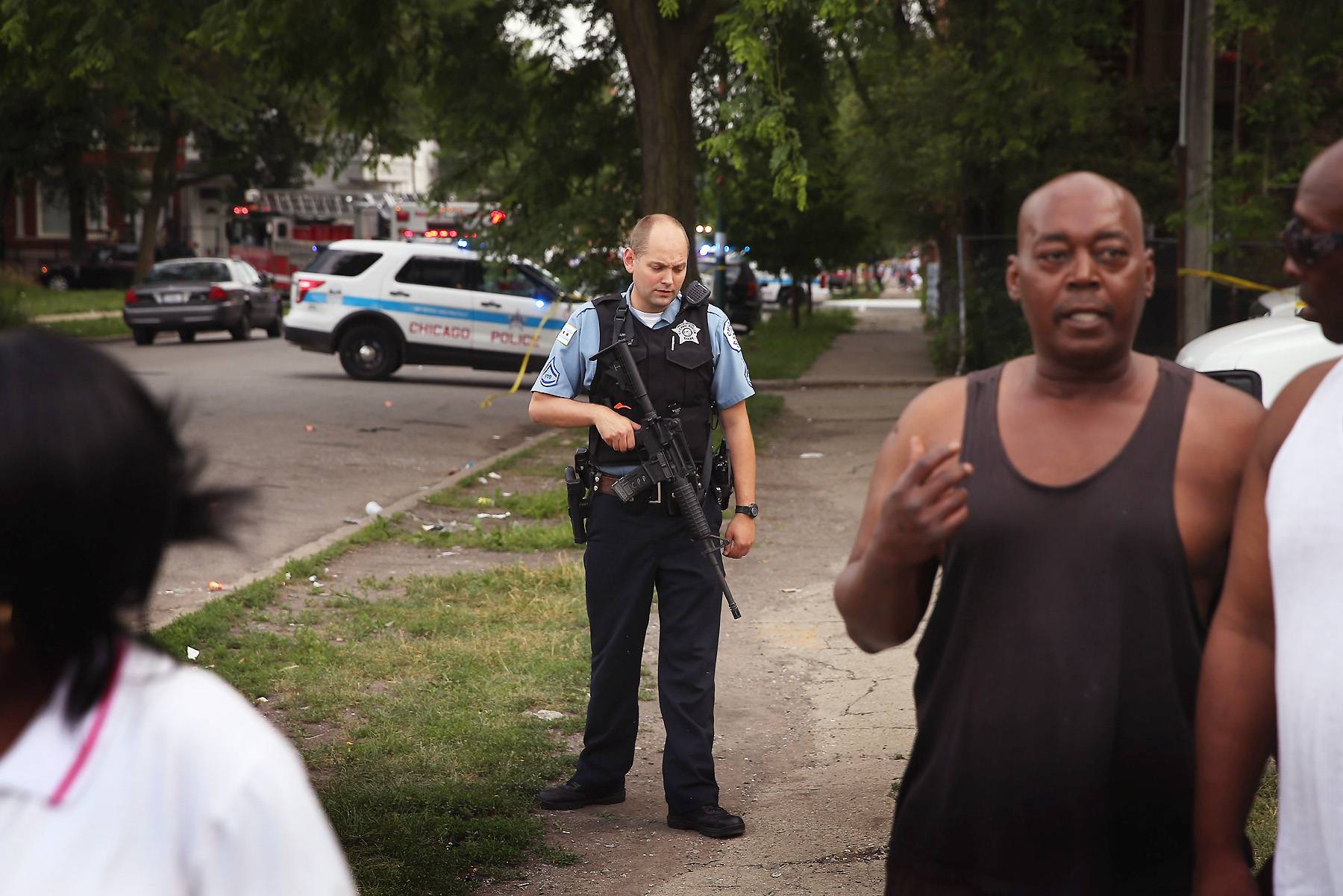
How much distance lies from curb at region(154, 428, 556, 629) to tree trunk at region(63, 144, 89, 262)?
39.4m

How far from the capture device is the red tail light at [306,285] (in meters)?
20.9

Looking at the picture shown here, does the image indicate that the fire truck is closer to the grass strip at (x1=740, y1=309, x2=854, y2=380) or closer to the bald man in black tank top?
the grass strip at (x1=740, y1=309, x2=854, y2=380)

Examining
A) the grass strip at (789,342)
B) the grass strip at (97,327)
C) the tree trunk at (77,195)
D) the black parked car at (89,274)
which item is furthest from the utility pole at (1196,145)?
the tree trunk at (77,195)

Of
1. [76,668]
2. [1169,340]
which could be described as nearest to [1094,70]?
[1169,340]

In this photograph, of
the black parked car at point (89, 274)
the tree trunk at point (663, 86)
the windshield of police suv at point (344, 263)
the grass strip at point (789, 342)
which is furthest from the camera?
the black parked car at point (89, 274)

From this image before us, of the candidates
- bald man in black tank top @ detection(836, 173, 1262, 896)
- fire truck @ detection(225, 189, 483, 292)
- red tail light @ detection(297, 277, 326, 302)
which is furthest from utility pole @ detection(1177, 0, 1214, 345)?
fire truck @ detection(225, 189, 483, 292)

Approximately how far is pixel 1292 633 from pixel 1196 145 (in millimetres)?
13504

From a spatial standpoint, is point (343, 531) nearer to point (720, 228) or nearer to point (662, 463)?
point (662, 463)

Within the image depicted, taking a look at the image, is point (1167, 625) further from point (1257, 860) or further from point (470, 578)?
point (470, 578)

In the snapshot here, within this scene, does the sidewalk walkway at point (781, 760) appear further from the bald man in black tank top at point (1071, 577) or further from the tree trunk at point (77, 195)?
the tree trunk at point (77, 195)

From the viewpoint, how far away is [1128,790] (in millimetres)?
2338

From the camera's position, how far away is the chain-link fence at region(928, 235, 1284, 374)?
16.4m

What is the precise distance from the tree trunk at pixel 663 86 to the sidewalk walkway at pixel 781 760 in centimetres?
457

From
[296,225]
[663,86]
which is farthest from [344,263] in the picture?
[296,225]
